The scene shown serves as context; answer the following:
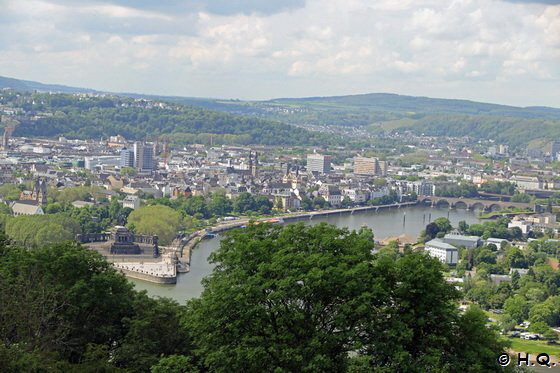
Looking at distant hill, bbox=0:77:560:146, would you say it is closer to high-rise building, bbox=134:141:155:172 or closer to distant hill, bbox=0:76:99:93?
distant hill, bbox=0:76:99:93

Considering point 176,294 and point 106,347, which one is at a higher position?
point 106,347

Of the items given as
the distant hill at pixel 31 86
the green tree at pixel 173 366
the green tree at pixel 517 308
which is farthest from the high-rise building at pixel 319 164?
the distant hill at pixel 31 86

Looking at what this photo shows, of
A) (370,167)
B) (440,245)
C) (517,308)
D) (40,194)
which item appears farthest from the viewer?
(370,167)

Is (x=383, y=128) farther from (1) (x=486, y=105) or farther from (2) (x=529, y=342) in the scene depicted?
(2) (x=529, y=342)

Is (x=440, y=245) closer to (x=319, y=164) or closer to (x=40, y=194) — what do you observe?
(x=40, y=194)

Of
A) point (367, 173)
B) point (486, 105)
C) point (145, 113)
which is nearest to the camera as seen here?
point (367, 173)

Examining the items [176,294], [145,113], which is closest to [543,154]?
[145,113]

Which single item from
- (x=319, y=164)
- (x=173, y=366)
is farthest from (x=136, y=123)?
(x=173, y=366)
